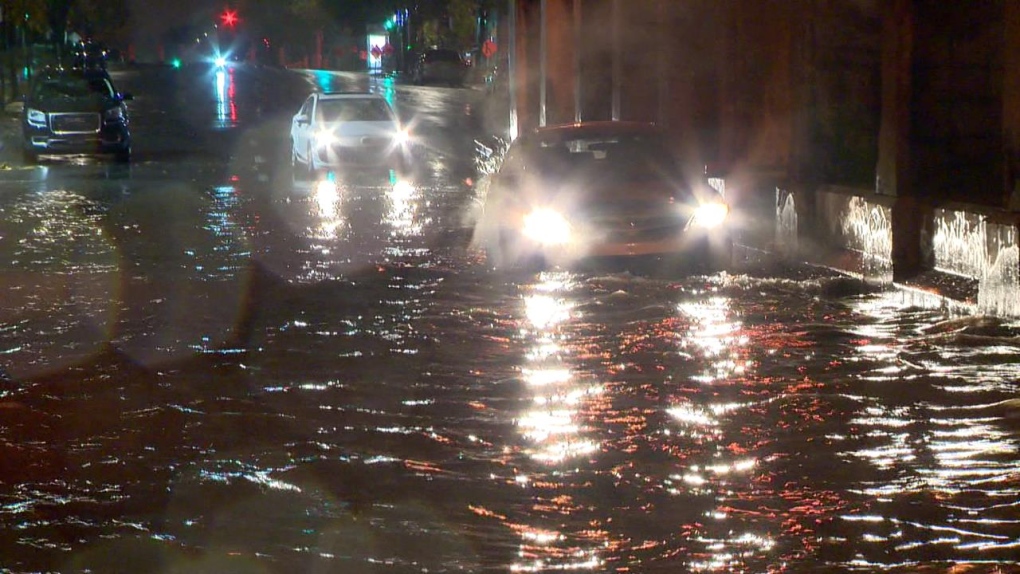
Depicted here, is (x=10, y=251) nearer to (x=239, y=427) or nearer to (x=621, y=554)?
(x=239, y=427)

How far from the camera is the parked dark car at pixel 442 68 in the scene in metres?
65.1

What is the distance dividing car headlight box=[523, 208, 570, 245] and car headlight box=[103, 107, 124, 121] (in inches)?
775

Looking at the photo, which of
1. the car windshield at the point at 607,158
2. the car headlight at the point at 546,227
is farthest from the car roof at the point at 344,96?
the car headlight at the point at 546,227

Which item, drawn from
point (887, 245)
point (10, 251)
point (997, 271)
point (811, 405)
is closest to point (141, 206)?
point (10, 251)

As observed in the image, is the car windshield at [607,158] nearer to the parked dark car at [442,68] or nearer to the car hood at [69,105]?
the car hood at [69,105]

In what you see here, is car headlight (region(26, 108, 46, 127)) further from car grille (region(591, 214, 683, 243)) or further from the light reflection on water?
the light reflection on water

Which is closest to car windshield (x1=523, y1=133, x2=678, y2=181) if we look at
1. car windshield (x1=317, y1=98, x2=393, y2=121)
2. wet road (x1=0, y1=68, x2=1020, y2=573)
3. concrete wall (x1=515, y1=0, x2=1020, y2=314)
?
concrete wall (x1=515, y1=0, x2=1020, y2=314)

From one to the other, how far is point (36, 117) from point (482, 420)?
2533cm

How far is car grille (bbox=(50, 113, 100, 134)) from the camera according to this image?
102 ft

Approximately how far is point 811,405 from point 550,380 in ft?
5.34

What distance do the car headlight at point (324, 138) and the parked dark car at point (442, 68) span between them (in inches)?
1478

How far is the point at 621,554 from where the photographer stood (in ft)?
19.2

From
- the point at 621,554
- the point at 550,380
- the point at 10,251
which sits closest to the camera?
the point at 621,554

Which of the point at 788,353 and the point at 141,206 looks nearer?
the point at 788,353
